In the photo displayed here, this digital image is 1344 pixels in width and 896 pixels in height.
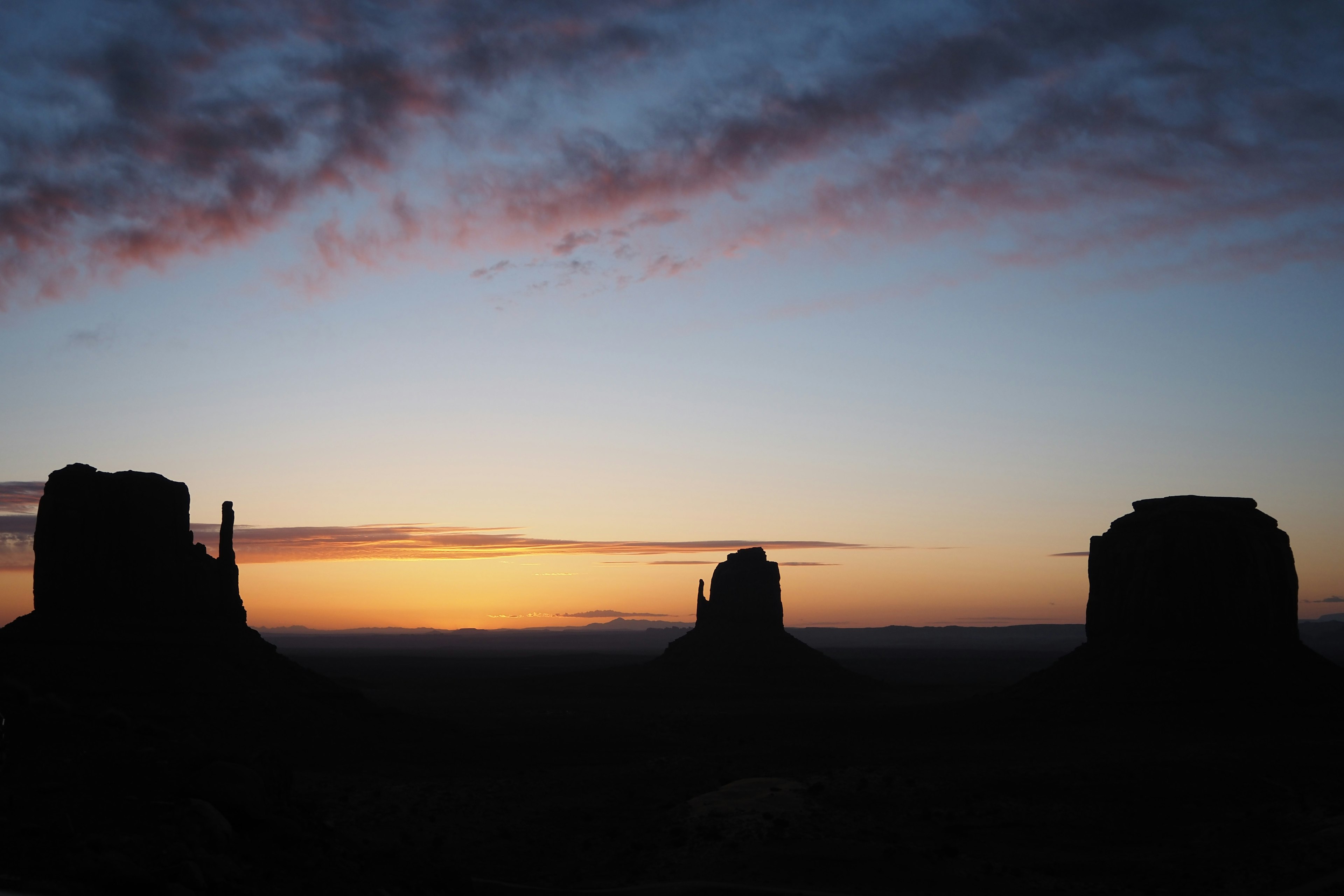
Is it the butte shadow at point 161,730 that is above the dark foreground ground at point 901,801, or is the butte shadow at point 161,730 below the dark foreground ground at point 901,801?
above

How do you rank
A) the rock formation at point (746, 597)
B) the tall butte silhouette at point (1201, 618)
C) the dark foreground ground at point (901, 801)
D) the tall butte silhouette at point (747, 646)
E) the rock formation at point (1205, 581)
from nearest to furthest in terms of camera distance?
the dark foreground ground at point (901, 801) → the tall butte silhouette at point (1201, 618) → the rock formation at point (1205, 581) → the tall butte silhouette at point (747, 646) → the rock formation at point (746, 597)

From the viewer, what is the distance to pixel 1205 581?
A: 192 ft

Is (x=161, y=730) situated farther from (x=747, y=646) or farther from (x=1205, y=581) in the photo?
(x=747, y=646)

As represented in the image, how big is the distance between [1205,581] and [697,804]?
39.5 meters

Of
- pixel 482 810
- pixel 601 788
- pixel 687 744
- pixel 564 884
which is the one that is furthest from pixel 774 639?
pixel 564 884

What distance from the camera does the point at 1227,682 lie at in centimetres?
5534

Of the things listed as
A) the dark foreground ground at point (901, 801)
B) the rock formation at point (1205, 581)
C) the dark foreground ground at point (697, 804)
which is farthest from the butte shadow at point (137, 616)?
the rock formation at point (1205, 581)

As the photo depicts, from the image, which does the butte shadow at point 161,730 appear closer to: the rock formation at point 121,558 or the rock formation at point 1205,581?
the rock formation at point 121,558

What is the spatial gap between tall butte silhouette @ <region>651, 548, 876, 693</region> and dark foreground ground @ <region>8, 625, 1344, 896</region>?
117ft

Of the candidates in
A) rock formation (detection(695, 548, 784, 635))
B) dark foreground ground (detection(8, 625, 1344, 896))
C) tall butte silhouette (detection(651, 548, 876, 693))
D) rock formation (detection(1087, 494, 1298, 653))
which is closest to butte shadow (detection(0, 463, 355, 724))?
dark foreground ground (detection(8, 625, 1344, 896))

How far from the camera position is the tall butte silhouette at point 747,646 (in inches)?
3907

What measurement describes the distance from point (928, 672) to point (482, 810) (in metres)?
134

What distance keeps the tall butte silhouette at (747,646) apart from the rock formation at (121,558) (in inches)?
2170

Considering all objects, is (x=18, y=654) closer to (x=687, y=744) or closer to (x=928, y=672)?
(x=687, y=744)
